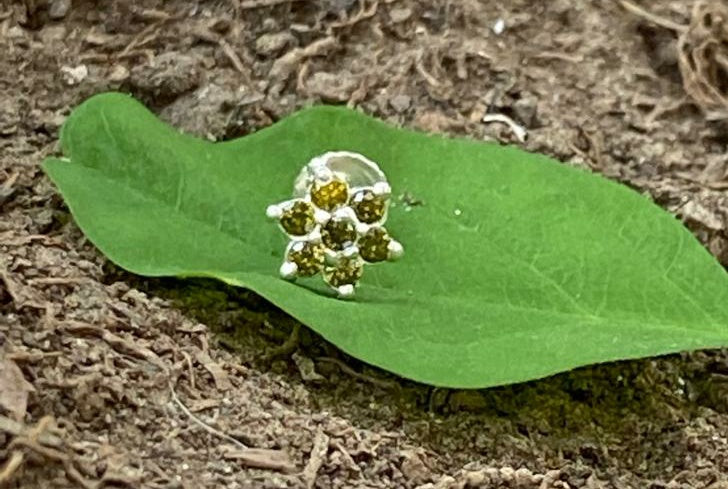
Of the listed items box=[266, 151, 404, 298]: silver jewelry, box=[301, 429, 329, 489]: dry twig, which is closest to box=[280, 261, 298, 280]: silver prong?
box=[266, 151, 404, 298]: silver jewelry

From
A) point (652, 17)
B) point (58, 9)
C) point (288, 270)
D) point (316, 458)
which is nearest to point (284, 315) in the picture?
point (288, 270)

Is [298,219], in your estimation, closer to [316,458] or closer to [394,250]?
[394,250]

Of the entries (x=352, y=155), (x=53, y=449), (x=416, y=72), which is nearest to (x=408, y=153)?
(x=352, y=155)

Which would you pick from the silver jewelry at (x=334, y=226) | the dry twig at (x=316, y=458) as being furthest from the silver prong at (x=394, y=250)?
the dry twig at (x=316, y=458)

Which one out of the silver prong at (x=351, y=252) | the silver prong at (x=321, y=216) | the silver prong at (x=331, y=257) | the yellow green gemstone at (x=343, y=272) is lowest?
the yellow green gemstone at (x=343, y=272)

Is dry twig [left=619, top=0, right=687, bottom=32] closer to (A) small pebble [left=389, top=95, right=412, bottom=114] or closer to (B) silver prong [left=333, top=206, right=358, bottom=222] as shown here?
(A) small pebble [left=389, top=95, right=412, bottom=114]

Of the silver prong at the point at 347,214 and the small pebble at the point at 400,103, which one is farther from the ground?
the silver prong at the point at 347,214

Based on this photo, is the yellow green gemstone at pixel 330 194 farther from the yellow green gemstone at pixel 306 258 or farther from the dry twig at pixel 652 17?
the dry twig at pixel 652 17
